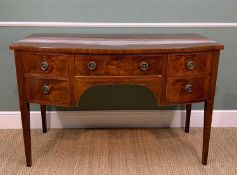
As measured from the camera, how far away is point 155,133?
2160mm

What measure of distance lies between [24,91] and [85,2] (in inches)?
31.1

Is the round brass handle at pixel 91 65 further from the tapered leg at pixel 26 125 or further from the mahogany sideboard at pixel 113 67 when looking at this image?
the tapered leg at pixel 26 125

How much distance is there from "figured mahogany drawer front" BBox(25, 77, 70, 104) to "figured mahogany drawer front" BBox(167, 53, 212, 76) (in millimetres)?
598

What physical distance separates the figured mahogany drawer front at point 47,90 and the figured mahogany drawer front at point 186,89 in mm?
588

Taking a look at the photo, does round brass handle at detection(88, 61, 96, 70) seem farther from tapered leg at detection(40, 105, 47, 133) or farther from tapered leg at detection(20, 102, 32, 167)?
tapered leg at detection(40, 105, 47, 133)

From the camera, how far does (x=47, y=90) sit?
1.55m

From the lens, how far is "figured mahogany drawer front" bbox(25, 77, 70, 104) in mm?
1545

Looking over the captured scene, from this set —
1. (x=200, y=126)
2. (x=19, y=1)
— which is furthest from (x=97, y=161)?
(x=19, y=1)

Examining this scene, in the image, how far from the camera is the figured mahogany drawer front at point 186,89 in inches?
61.6

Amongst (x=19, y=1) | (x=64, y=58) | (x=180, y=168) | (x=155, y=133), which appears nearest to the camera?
(x=64, y=58)

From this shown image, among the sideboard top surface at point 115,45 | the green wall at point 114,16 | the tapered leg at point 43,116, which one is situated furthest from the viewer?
the tapered leg at point 43,116

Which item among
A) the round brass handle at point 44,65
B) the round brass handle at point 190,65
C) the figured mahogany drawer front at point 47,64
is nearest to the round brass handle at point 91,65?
the figured mahogany drawer front at point 47,64

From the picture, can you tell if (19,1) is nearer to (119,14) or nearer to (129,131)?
(119,14)

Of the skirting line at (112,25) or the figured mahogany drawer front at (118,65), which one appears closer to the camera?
the figured mahogany drawer front at (118,65)
